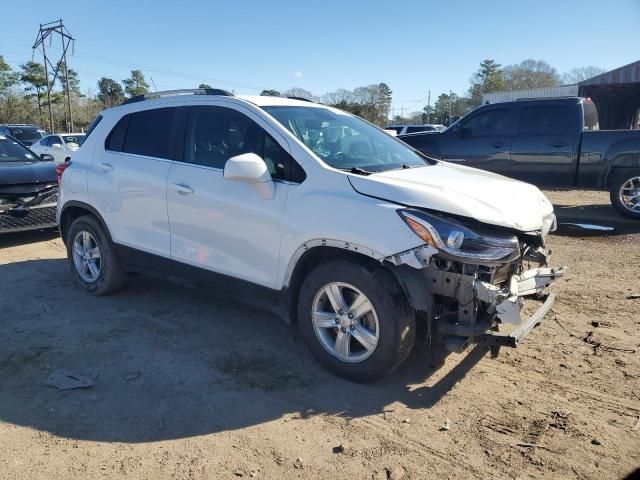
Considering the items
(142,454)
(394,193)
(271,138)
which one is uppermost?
(271,138)

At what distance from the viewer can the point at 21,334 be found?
4504 millimetres

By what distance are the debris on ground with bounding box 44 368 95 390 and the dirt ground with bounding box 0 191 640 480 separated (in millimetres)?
57

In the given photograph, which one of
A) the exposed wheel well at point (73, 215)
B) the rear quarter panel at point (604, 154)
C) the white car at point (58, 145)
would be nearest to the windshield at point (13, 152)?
the exposed wheel well at point (73, 215)

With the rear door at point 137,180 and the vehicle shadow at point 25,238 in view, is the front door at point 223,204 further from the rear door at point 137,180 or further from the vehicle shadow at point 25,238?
the vehicle shadow at point 25,238

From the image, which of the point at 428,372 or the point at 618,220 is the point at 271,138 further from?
the point at 618,220

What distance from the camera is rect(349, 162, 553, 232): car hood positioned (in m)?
3.34

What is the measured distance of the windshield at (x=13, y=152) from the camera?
857 cm

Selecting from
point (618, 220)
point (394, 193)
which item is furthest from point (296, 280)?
point (618, 220)

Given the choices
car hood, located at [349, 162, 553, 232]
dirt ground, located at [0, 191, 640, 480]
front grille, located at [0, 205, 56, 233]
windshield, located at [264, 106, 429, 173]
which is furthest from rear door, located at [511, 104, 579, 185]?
front grille, located at [0, 205, 56, 233]

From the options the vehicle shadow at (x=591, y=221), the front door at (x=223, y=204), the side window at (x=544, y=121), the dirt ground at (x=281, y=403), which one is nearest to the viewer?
the dirt ground at (x=281, y=403)

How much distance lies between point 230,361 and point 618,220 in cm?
789

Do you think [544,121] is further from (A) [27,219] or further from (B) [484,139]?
(A) [27,219]

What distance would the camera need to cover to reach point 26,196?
764cm

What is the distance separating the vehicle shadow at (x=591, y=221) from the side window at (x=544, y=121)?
157cm
